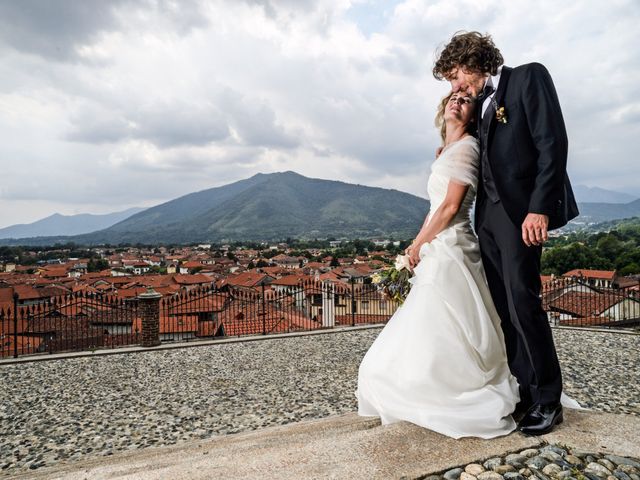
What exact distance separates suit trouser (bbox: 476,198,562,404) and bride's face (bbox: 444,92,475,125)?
626 mm

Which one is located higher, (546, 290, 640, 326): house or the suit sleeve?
the suit sleeve

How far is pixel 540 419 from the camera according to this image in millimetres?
2383

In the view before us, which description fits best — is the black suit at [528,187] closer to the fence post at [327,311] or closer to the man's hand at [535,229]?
the man's hand at [535,229]

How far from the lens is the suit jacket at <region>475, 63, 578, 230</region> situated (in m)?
2.23

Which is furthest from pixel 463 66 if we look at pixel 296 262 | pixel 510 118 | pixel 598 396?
pixel 296 262

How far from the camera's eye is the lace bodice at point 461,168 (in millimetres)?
2697

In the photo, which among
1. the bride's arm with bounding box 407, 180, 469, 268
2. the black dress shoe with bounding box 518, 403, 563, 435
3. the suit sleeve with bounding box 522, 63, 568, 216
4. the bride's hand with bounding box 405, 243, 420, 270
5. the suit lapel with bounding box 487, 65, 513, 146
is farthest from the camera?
the bride's hand with bounding box 405, 243, 420, 270

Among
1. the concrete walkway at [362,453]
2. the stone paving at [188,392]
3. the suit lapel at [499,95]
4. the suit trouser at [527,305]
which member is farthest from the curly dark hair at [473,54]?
the stone paving at [188,392]

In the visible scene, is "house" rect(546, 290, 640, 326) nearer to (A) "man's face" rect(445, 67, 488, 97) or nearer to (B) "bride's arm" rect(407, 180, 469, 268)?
(B) "bride's arm" rect(407, 180, 469, 268)

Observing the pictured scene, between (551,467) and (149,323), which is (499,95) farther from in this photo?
(149,323)

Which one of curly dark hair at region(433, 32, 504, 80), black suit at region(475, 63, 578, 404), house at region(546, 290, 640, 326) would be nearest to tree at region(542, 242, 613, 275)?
house at region(546, 290, 640, 326)

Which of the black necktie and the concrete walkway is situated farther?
the black necktie

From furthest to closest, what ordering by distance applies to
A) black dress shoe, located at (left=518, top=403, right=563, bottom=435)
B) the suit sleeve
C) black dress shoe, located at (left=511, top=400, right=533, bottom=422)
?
1. black dress shoe, located at (left=511, top=400, right=533, bottom=422)
2. black dress shoe, located at (left=518, top=403, right=563, bottom=435)
3. the suit sleeve

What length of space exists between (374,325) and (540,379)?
1092 centimetres
